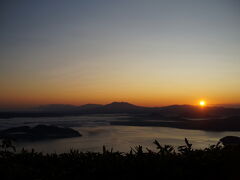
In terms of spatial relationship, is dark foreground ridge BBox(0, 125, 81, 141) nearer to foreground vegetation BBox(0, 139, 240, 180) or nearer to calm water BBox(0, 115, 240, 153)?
calm water BBox(0, 115, 240, 153)

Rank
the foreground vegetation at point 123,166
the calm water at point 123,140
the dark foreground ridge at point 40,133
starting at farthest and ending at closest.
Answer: the dark foreground ridge at point 40,133, the calm water at point 123,140, the foreground vegetation at point 123,166

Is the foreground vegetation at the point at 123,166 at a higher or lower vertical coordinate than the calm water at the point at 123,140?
higher

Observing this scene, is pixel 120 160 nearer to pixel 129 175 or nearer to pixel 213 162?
pixel 129 175

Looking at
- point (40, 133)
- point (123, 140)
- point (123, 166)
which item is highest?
point (123, 166)

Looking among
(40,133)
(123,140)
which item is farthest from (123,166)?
(40,133)

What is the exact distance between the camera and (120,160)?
2.94 meters

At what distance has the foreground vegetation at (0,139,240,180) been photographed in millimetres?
2656

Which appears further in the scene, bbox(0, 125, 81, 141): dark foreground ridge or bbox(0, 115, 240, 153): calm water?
bbox(0, 125, 81, 141): dark foreground ridge

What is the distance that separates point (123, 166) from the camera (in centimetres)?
280

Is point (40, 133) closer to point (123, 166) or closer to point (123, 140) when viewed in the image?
point (123, 140)

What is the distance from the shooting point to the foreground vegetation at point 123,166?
2656 millimetres

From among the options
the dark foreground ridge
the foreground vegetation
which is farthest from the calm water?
the foreground vegetation

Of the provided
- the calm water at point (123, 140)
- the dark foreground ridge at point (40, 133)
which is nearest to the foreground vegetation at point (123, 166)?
the calm water at point (123, 140)

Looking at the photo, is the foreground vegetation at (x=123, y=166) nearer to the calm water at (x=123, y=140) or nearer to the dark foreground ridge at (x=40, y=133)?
the calm water at (x=123, y=140)
